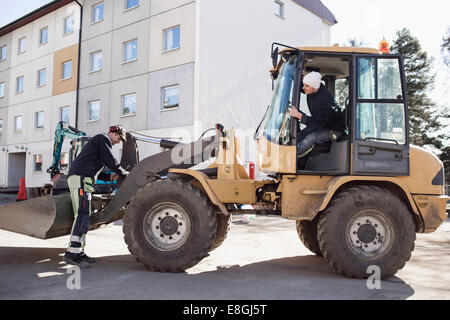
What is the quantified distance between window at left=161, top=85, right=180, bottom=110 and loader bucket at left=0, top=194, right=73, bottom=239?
1332 cm

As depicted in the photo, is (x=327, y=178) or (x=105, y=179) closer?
(x=327, y=178)

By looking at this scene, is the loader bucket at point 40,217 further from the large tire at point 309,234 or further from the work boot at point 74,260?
the large tire at point 309,234

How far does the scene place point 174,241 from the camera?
5238 millimetres

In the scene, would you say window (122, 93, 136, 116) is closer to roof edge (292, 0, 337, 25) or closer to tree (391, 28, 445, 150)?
roof edge (292, 0, 337, 25)

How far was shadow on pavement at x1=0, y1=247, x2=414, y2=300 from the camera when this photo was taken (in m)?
4.10

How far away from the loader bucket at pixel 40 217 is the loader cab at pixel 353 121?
2.81m

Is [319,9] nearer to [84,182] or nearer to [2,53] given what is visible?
[2,53]

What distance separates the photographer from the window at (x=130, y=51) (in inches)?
818

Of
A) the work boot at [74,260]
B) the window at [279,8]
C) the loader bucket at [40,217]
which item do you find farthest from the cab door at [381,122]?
the window at [279,8]

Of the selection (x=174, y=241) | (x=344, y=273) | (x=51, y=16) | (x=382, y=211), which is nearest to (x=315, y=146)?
(x=382, y=211)

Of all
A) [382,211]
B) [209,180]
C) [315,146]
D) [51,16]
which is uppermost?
[51,16]

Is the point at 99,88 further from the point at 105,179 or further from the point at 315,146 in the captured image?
the point at 315,146

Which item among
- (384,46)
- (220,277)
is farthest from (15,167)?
(384,46)
